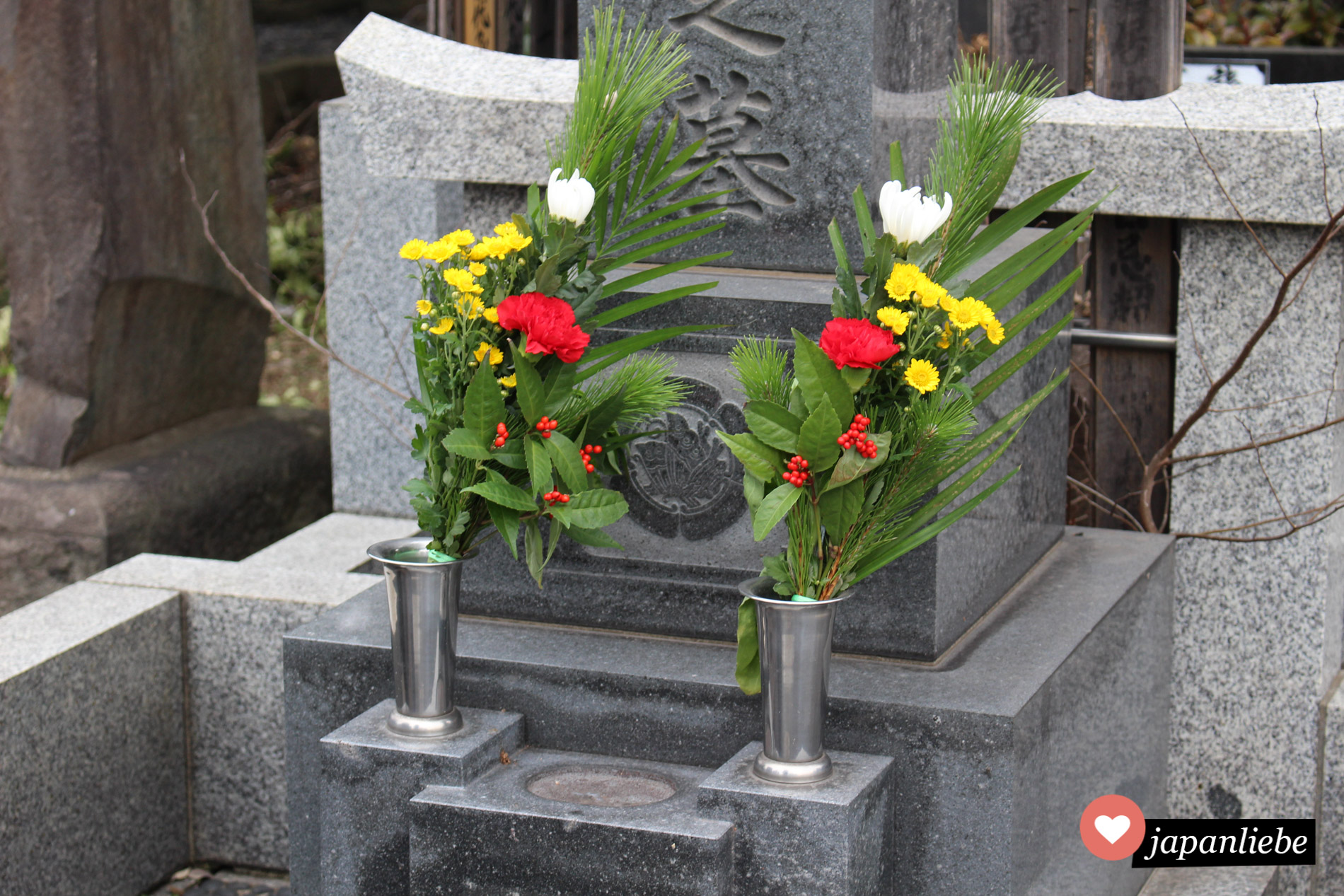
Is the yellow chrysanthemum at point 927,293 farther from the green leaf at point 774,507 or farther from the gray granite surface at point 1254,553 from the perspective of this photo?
the gray granite surface at point 1254,553

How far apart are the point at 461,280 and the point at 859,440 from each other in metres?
0.64

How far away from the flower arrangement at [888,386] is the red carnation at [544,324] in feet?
0.83

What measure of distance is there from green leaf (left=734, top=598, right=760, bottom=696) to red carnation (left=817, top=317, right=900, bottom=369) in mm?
414

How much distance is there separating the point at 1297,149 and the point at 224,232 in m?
3.27

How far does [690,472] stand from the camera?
2699 millimetres

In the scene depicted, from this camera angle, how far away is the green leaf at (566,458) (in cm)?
239

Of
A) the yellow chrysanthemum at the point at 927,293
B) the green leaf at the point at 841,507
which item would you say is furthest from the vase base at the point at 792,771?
the yellow chrysanthemum at the point at 927,293

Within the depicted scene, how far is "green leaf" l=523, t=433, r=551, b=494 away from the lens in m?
2.35

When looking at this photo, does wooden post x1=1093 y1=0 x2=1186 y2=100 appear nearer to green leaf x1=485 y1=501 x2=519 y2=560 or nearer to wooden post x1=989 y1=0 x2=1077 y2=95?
wooden post x1=989 y1=0 x2=1077 y2=95

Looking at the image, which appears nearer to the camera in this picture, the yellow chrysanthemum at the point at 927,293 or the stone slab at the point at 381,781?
the yellow chrysanthemum at the point at 927,293

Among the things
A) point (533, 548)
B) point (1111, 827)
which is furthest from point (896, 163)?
point (1111, 827)

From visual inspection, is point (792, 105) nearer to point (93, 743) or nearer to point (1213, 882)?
point (1213, 882)

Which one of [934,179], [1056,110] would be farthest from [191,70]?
[934,179]

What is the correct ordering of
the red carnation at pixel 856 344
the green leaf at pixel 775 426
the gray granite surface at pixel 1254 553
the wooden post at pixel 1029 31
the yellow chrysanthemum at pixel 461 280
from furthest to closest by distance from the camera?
the wooden post at pixel 1029 31, the gray granite surface at pixel 1254 553, the yellow chrysanthemum at pixel 461 280, the green leaf at pixel 775 426, the red carnation at pixel 856 344
